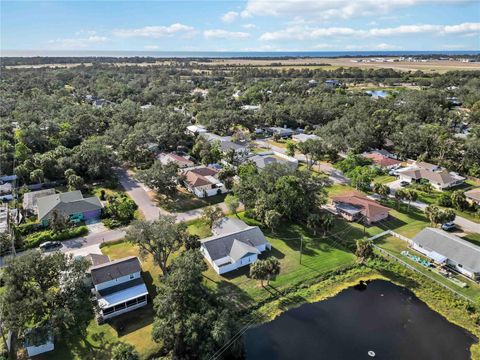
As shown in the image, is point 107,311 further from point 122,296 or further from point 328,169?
point 328,169

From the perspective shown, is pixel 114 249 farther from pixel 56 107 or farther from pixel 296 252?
pixel 56 107

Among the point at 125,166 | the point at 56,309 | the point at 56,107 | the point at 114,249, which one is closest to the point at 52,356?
the point at 56,309

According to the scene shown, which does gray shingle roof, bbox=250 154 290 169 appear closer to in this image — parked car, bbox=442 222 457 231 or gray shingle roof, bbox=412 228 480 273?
parked car, bbox=442 222 457 231

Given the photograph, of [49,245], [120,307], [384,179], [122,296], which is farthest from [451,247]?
[49,245]

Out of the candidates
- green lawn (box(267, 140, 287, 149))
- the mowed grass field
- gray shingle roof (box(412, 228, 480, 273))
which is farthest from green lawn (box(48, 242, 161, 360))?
green lawn (box(267, 140, 287, 149))

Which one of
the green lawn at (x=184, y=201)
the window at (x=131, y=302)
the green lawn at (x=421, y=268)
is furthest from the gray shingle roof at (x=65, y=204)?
the green lawn at (x=421, y=268)
